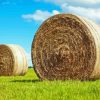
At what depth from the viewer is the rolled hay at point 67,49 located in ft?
39.7

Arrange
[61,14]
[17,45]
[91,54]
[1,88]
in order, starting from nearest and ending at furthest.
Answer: [1,88], [91,54], [61,14], [17,45]

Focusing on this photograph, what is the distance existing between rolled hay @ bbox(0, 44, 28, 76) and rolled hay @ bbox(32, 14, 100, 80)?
6.49m

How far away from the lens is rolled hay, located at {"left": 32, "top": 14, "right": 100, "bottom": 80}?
1209cm

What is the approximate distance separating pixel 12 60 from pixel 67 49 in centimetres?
741

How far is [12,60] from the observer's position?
19.8m

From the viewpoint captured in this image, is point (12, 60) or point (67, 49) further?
point (12, 60)

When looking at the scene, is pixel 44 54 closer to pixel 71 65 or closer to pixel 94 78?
pixel 71 65

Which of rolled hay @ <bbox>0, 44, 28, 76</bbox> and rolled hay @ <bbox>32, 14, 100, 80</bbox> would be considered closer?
rolled hay @ <bbox>32, 14, 100, 80</bbox>

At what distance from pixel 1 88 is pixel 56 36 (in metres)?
4.38

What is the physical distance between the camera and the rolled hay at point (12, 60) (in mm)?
19828

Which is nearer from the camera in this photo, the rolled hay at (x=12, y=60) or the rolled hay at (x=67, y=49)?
the rolled hay at (x=67, y=49)

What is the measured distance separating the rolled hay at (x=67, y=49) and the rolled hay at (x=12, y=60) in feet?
21.3

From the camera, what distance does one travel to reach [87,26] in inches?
482

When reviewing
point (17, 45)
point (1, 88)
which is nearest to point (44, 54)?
point (1, 88)
